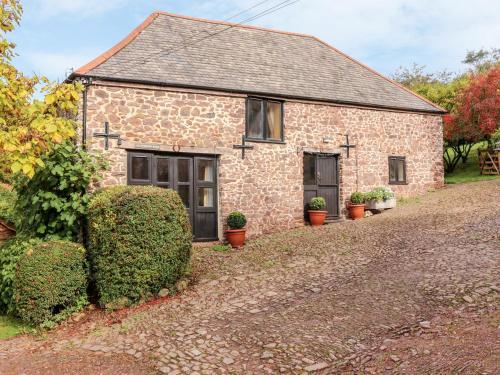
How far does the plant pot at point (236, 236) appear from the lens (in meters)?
12.2

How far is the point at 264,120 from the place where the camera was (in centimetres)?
1362

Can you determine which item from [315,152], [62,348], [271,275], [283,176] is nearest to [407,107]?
[315,152]

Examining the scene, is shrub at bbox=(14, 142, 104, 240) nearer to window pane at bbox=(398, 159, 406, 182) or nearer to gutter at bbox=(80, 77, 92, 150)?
gutter at bbox=(80, 77, 92, 150)

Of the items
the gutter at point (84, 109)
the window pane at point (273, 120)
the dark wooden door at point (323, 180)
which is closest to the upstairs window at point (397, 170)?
the dark wooden door at point (323, 180)

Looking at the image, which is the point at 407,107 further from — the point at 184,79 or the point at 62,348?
→ the point at 62,348

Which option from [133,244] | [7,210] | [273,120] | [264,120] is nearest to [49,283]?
[133,244]

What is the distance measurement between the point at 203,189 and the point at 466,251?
6.99 m

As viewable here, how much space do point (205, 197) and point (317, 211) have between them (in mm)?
3813

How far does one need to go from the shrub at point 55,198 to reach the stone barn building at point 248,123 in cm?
158

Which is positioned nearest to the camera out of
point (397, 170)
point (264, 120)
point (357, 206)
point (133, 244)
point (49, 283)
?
point (49, 283)

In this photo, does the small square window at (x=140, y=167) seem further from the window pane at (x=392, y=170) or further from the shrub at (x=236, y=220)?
the window pane at (x=392, y=170)

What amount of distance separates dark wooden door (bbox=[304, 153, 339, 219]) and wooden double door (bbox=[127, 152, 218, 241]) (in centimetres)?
353

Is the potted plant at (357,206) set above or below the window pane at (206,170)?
below

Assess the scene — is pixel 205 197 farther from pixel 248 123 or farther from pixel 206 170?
pixel 248 123
